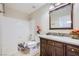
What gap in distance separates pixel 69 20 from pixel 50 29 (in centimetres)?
31

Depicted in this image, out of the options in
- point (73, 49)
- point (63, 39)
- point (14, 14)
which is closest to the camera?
point (73, 49)

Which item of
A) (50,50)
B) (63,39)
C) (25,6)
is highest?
(25,6)

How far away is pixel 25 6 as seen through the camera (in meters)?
1.54

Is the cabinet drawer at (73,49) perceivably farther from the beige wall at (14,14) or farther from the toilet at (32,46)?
the beige wall at (14,14)

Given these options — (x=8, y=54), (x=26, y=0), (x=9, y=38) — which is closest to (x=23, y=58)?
(x=8, y=54)

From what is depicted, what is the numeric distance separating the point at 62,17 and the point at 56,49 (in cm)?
47

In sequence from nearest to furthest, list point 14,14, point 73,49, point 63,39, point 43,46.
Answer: point 73,49
point 63,39
point 14,14
point 43,46

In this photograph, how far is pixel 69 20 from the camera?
162 cm

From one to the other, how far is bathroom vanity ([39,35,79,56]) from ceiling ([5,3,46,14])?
409mm

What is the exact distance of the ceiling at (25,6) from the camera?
4.97 ft

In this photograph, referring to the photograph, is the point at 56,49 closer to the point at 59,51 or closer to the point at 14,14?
the point at 59,51

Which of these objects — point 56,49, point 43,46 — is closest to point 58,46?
point 56,49

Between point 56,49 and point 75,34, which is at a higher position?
point 75,34

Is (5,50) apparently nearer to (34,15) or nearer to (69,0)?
(34,15)
